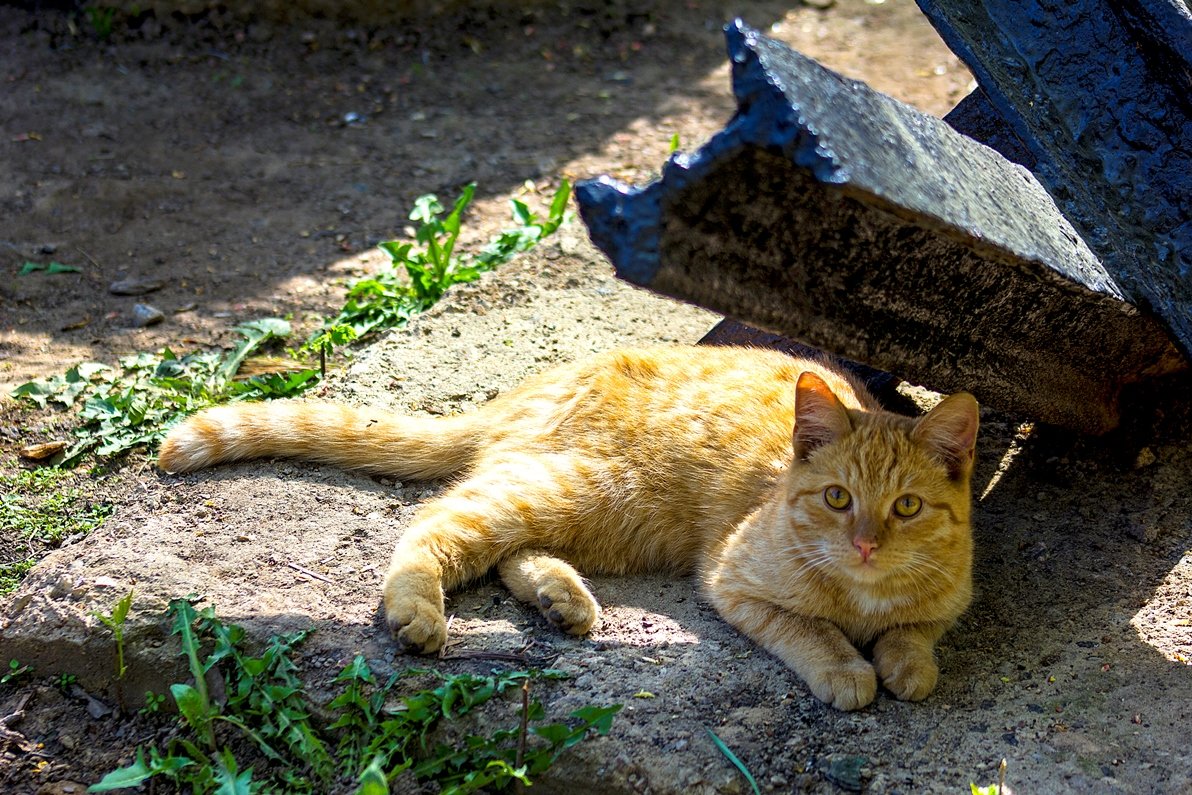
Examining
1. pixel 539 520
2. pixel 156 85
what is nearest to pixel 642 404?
pixel 539 520

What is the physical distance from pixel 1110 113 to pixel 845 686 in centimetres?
175

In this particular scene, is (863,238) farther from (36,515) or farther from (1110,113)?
(36,515)

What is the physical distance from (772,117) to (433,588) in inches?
72.2

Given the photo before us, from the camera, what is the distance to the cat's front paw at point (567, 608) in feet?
11.2

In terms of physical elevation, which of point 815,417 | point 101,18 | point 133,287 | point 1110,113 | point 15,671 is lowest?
point 15,671

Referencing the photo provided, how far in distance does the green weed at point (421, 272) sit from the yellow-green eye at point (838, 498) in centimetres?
255

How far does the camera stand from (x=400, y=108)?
804cm

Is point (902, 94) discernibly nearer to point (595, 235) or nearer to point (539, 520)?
point (539, 520)

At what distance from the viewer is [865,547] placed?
3266mm

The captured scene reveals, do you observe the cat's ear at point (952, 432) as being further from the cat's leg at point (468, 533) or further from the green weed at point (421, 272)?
the green weed at point (421, 272)

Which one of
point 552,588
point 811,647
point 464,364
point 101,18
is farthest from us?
point 101,18

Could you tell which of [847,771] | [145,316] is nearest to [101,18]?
[145,316]

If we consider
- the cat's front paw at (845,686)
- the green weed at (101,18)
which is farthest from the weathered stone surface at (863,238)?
the green weed at (101,18)

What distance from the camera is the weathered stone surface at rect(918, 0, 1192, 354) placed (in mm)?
2896
